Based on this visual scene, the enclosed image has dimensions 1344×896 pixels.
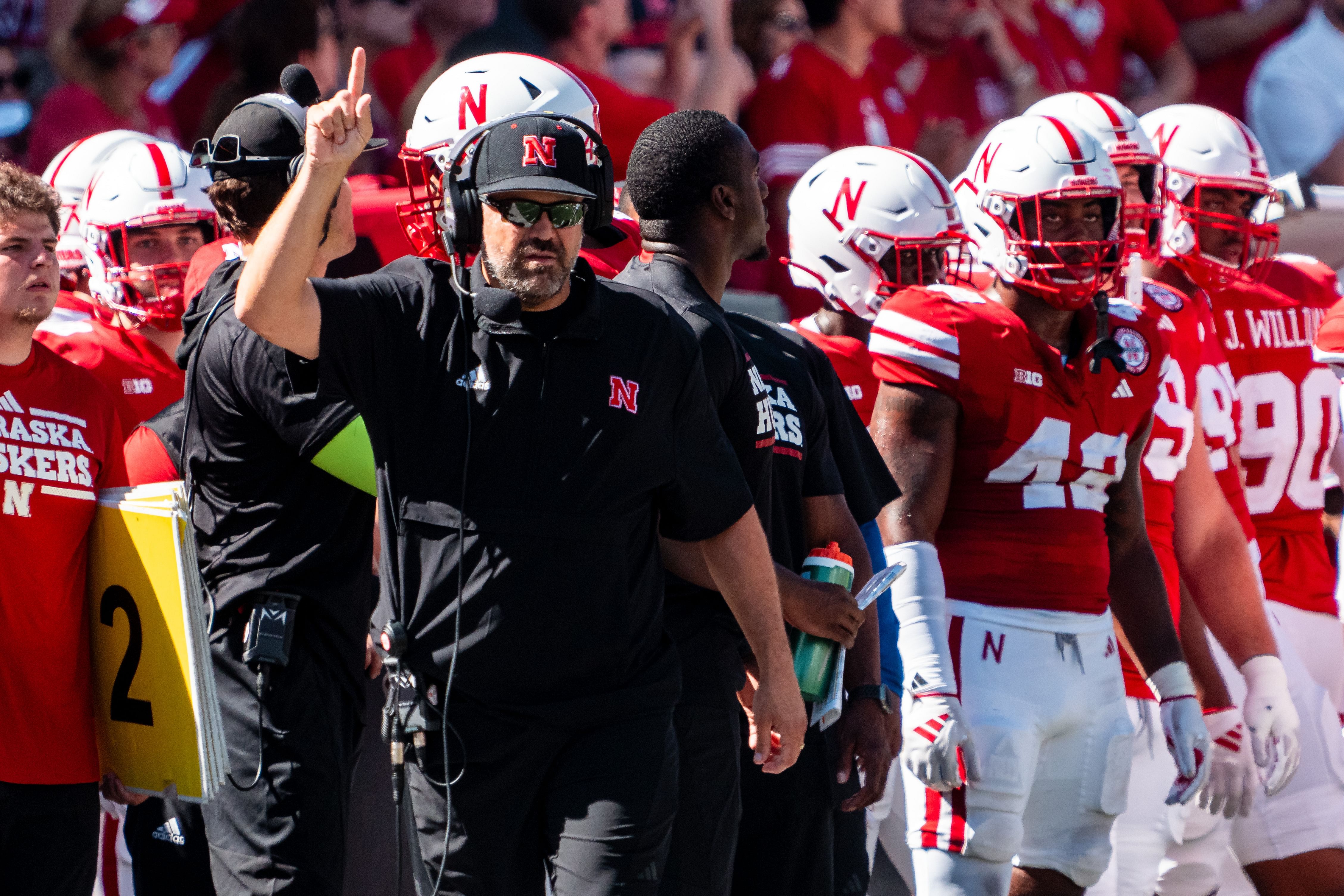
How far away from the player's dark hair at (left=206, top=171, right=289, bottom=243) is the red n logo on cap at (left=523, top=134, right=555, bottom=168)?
77 cm

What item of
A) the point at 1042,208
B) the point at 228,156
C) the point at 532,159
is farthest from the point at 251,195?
the point at 1042,208

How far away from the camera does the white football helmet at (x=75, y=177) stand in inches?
210

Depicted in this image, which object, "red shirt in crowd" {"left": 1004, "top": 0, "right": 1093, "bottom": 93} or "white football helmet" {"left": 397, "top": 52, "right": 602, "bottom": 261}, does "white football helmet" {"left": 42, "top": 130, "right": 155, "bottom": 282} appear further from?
"red shirt in crowd" {"left": 1004, "top": 0, "right": 1093, "bottom": 93}

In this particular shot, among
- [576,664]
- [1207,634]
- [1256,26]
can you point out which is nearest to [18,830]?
[576,664]

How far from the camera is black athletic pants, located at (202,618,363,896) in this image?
3.29 metres

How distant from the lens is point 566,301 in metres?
3.00

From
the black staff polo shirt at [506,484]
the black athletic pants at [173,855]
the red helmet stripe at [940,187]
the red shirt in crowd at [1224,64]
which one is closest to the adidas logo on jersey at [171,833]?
the black athletic pants at [173,855]

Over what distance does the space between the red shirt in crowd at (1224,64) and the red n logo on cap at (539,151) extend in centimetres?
752

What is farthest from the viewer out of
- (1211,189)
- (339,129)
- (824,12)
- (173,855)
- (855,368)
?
(824,12)

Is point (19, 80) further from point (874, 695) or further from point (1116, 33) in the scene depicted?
point (1116, 33)

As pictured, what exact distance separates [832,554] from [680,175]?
33.6 inches

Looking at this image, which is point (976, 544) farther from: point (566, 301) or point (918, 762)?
point (566, 301)

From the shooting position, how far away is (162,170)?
504cm

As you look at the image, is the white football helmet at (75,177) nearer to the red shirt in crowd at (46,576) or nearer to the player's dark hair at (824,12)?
the red shirt in crowd at (46,576)
